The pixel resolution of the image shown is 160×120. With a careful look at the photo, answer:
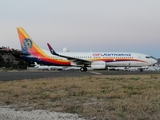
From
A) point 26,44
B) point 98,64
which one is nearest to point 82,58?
point 98,64

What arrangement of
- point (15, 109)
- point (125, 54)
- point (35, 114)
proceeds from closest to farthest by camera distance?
point (35, 114)
point (15, 109)
point (125, 54)

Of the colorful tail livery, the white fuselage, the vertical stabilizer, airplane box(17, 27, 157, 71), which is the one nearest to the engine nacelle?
airplane box(17, 27, 157, 71)

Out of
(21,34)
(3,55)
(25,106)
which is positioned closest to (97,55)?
(21,34)

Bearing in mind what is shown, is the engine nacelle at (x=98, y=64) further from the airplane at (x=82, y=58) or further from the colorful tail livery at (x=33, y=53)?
the colorful tail livery at (x=33, y=53)

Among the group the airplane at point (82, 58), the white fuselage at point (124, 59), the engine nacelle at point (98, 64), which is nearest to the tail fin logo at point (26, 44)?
the airplane at point (82, 58)

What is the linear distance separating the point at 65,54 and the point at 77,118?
1395 inches

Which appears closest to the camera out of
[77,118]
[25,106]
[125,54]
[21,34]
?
[77,118]

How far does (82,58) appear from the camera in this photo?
4075 centimetres

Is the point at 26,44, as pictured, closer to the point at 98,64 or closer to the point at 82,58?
the point at 82,58

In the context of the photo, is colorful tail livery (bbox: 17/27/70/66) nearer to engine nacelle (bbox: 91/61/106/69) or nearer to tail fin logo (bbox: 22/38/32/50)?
tail fin logo (bbox: 22/38/32/50)

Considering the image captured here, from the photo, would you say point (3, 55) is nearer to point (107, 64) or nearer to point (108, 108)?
point (107, 64)

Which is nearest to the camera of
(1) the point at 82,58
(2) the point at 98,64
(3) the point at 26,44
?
(2) the point at 98,64

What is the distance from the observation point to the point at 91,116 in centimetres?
634

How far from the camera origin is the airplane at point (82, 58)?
38906mm
